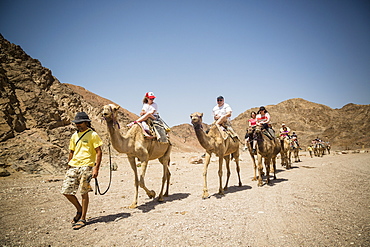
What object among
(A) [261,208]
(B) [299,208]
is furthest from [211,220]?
(B) [299,208]

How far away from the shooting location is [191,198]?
28.3 feet

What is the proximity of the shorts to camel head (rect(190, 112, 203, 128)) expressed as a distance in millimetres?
3850

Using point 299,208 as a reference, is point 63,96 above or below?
above

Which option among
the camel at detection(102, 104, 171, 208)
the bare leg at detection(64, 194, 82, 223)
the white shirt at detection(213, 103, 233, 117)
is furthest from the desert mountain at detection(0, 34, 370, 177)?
the bare leg at detection(64, 194, 82, 223)

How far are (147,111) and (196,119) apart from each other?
177 centimetres

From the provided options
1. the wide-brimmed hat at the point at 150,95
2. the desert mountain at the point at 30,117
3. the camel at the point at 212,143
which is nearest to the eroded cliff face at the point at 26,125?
the desert mountain at the point at 30,117

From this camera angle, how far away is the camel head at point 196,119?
8.32m

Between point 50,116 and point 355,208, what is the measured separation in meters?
24.3

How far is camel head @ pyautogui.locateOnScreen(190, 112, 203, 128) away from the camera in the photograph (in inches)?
328

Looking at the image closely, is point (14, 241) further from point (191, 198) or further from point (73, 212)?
point (191, 198)

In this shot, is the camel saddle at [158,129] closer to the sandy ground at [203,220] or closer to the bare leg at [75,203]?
the sandy ground at [203,220]

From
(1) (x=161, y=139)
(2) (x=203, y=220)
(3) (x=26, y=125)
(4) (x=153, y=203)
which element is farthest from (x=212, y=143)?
(3) (x=26, y=125)

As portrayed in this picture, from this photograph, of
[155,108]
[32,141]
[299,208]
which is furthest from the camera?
[32,141]

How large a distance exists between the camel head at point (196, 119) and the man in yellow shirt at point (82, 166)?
11.3 ft
